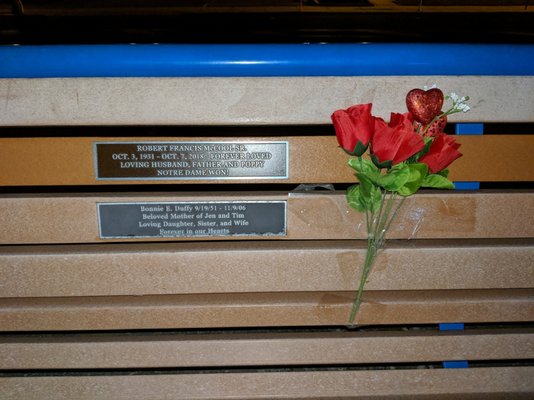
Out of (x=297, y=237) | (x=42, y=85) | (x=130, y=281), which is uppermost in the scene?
(x=42, y=85)

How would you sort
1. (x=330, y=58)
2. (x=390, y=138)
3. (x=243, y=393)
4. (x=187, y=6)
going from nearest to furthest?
(x=390, y=138) < (x=330, y=58) < (x=243, y=393) < (x=187, y=6)

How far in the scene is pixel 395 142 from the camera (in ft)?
6.42

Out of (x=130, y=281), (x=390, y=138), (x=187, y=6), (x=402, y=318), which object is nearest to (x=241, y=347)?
(x=130, y=281)

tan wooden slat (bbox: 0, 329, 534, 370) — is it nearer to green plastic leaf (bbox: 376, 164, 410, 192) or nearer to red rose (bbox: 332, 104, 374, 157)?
green plastic leaf (bbox: 376, 164, 410, 192)

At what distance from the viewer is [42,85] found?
7.38 feet

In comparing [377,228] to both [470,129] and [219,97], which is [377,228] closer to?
[470,129]

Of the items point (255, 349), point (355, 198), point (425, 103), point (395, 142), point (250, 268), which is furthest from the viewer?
point (255, 349)

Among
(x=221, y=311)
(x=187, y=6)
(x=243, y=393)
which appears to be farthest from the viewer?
(x=187, y=6)

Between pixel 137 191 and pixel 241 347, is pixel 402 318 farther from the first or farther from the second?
pixel 137 191

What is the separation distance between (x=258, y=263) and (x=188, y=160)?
65cm

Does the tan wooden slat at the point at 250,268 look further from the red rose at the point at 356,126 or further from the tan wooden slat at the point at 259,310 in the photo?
the red rose at the point at 356,126

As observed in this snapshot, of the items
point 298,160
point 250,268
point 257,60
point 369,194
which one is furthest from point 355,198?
point 257,60

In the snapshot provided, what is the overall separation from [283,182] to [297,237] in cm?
31

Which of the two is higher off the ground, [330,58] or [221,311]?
[330,58]
